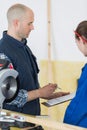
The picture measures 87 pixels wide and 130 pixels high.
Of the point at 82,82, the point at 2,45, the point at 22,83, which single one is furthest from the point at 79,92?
the point at 2,45

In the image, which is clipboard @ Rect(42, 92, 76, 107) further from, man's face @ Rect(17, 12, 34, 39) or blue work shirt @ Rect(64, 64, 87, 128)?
man's face @ Rect(17, 12, 34, 39)

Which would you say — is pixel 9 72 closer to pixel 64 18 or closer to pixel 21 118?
pixel 21 118

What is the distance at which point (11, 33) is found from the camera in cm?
224

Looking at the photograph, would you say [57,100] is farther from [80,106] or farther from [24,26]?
[24,26]

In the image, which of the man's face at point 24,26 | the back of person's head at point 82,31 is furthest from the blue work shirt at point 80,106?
the man's face at point 24,26

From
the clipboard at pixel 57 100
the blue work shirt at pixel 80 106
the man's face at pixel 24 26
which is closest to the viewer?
the blue work shirt at pixel 80 106

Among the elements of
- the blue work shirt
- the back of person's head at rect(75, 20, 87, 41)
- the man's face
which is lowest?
the blue work shirt

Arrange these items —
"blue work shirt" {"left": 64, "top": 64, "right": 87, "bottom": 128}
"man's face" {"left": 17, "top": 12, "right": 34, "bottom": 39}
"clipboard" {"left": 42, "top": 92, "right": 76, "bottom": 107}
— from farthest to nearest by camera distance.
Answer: "man's face" {"left": 17, "top": 12, "right": 34, "bottom": 39} < "clipboard" {"left": 42, "top": 92, "right": 76, "bottom": 107} < "blue work shirt" {"left": 64, "top": 64, "right": 87, "bottom": 128}

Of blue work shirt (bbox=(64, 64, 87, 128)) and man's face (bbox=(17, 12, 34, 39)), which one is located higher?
man's face (bbox=(17, 12, 34, 39))

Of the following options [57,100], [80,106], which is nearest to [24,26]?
[57,100]

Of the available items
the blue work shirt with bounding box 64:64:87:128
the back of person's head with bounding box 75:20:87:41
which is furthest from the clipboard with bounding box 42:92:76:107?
the back of person's head with bounding box 75:20:87:41

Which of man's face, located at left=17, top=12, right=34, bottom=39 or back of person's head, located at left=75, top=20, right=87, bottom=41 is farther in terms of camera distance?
man's face, located at left=17, top=12, right=34, bottom=39

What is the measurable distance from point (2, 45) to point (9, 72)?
22.3 inches

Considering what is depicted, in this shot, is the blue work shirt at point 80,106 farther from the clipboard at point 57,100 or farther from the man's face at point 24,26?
the man's face at point 24,26
